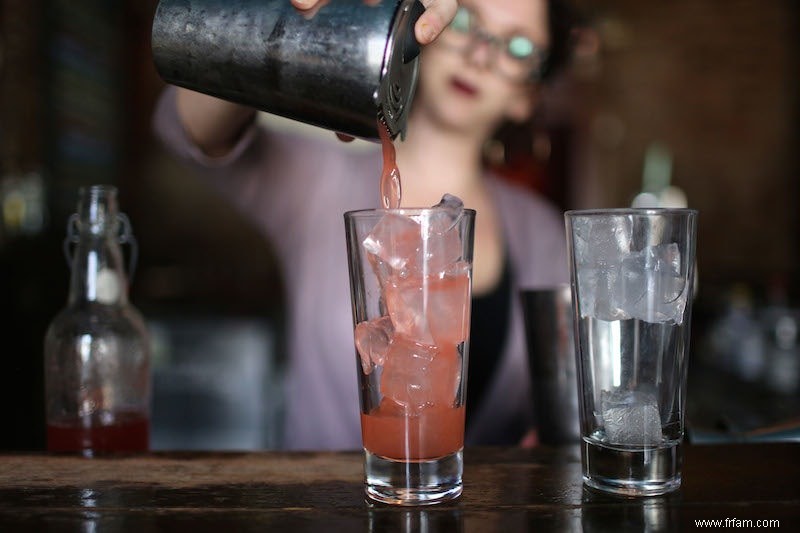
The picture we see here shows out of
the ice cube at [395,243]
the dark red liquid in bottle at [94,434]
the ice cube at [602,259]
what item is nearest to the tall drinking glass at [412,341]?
the ice cube at [395,243]

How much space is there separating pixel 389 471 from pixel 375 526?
75mm

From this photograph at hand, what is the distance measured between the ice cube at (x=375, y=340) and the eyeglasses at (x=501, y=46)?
1206 mm

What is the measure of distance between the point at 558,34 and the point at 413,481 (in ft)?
5.25

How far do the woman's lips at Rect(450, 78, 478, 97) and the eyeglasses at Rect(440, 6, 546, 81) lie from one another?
0.23 ft

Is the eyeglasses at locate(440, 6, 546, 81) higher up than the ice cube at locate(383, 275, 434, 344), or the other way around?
the eyeglasses at locate(440, 6, 546, 81)

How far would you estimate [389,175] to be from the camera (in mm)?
840

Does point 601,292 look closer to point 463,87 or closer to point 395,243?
point 395,243

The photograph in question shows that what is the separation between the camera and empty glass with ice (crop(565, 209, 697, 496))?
2.39 feet

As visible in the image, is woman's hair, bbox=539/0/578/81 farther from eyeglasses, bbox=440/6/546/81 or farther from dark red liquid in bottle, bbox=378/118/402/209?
dark red liquid in bottle, bbox=378/118/402/209

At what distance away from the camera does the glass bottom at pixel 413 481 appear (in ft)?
2.37

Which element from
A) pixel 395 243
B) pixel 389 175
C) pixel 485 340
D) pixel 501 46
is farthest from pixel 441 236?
pixel 501 46

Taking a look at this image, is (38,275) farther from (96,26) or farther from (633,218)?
(633,218)

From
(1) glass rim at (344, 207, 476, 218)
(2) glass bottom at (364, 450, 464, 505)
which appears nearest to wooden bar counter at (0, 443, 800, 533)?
(2) glass bottom at (364, 450, 464, 505)

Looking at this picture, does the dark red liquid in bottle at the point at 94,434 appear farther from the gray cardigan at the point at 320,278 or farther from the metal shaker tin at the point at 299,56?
the gray cardigan at the point at 320,278
